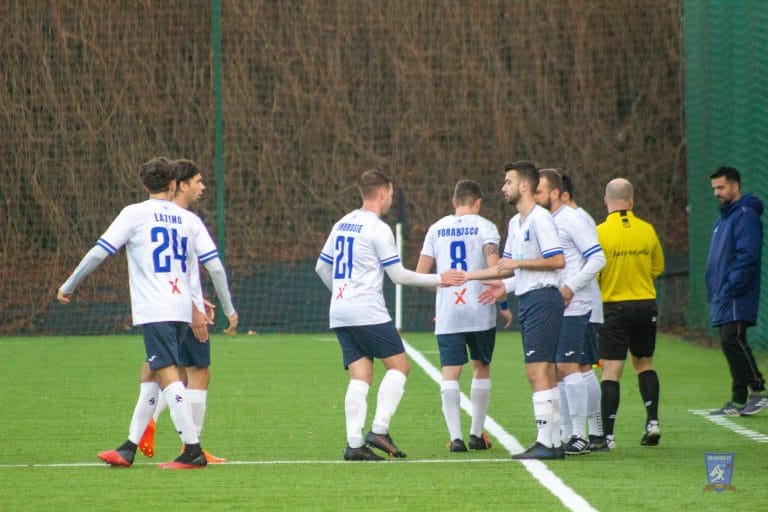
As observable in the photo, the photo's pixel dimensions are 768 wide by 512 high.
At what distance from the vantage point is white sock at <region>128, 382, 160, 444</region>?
24.8ft

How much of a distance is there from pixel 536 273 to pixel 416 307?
11074mm

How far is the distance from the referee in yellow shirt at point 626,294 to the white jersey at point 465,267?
82 centimetres

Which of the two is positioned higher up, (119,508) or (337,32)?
(337,32)

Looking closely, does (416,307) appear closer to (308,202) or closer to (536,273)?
(308,202)

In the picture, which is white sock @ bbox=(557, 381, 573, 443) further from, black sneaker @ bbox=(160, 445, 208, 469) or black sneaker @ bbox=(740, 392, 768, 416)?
black sneaker @ bbox=(160, 445, 208, 469)

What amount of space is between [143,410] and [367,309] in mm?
1444

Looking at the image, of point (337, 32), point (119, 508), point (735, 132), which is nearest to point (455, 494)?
point (119, 508)

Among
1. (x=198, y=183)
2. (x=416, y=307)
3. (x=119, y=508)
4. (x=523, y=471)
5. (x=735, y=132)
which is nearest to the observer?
(x=119, y=508)

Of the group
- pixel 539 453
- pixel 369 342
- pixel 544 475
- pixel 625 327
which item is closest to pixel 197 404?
pixel 369 342

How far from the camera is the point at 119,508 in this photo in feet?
20.4

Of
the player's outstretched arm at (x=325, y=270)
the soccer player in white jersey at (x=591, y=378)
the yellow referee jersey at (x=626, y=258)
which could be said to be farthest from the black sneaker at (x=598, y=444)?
the player's outstretched arm at (x=325, y=270)

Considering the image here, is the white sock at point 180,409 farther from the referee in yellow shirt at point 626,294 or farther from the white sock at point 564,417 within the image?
the referee in yellow shirt at point 626,294

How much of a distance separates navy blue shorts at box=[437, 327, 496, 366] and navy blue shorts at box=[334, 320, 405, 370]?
2.11ft

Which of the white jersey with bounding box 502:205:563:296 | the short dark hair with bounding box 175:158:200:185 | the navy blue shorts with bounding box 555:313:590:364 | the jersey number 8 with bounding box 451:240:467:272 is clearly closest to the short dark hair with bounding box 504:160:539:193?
the white jersey with bounding box 502:205:563:296
